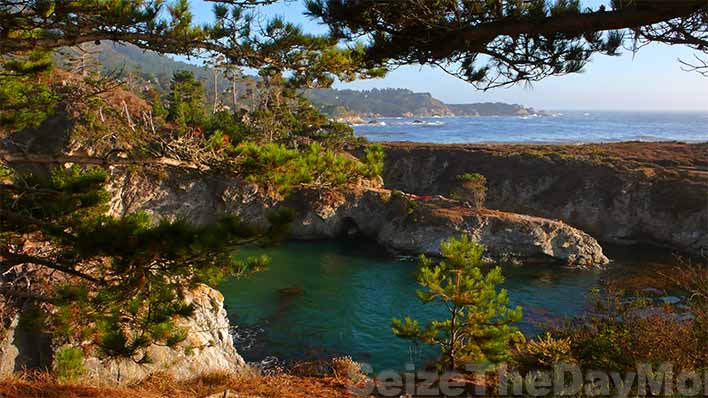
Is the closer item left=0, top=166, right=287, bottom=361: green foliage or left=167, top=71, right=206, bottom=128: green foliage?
left=0, top=166, right=287, bottom=361: green foliage

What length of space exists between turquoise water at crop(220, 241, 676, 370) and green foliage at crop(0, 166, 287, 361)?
801 cm

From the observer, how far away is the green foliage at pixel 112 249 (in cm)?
473

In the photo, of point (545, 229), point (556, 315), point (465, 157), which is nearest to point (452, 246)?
point (556, 315)

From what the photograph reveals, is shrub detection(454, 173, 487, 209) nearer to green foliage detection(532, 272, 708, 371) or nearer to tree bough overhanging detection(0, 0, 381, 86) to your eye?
green foliage detection(532, 272, 708, 371)

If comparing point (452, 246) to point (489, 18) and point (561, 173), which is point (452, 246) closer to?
point (489, 18)

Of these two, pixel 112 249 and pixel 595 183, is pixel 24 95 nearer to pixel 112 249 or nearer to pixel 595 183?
pixel 112 249

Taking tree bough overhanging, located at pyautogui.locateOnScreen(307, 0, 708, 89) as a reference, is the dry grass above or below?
below

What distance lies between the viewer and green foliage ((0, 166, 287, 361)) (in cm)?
473

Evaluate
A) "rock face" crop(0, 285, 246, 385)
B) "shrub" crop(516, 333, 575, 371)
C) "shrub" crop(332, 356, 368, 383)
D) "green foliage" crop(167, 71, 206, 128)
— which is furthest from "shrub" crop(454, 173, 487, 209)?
"shrub" crop(516, 333, 575, 371)

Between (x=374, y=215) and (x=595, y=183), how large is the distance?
19598 mm

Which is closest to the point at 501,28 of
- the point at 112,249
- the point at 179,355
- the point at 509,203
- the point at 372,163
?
the point at 372,163

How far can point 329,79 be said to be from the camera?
6957 mm

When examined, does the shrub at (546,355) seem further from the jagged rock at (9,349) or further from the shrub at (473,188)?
the shrub at (473,188)

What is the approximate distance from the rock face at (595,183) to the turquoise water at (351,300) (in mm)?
4074
